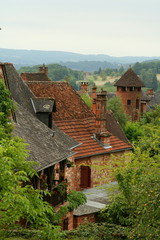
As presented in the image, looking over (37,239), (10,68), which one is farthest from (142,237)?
(10,68)

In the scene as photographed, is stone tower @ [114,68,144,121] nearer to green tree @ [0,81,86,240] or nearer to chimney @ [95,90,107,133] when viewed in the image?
chimney @ [95,90,107,133]

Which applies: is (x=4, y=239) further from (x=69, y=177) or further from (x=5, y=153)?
(x=69, y=177)

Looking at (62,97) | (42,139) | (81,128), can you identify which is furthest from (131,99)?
(42,139)

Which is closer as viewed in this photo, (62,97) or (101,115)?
(62,97)


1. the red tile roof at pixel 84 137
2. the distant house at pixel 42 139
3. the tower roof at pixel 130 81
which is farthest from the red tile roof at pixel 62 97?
the tower roof at pixel 130 81

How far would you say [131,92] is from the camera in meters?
69.5

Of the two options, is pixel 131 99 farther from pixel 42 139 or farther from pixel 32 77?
pixel 42 139

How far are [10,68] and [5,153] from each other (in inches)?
523

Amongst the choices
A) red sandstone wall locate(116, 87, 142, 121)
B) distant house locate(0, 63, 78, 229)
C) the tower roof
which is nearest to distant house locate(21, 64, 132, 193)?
distant house locate(0, 63, 78, 229)

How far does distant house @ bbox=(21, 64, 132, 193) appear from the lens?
30.3 m

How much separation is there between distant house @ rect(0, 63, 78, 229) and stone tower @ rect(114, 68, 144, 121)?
46241 mm

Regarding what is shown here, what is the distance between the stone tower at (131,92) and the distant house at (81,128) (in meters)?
35.3

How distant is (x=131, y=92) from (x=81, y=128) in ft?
126

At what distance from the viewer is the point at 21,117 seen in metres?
18.7
